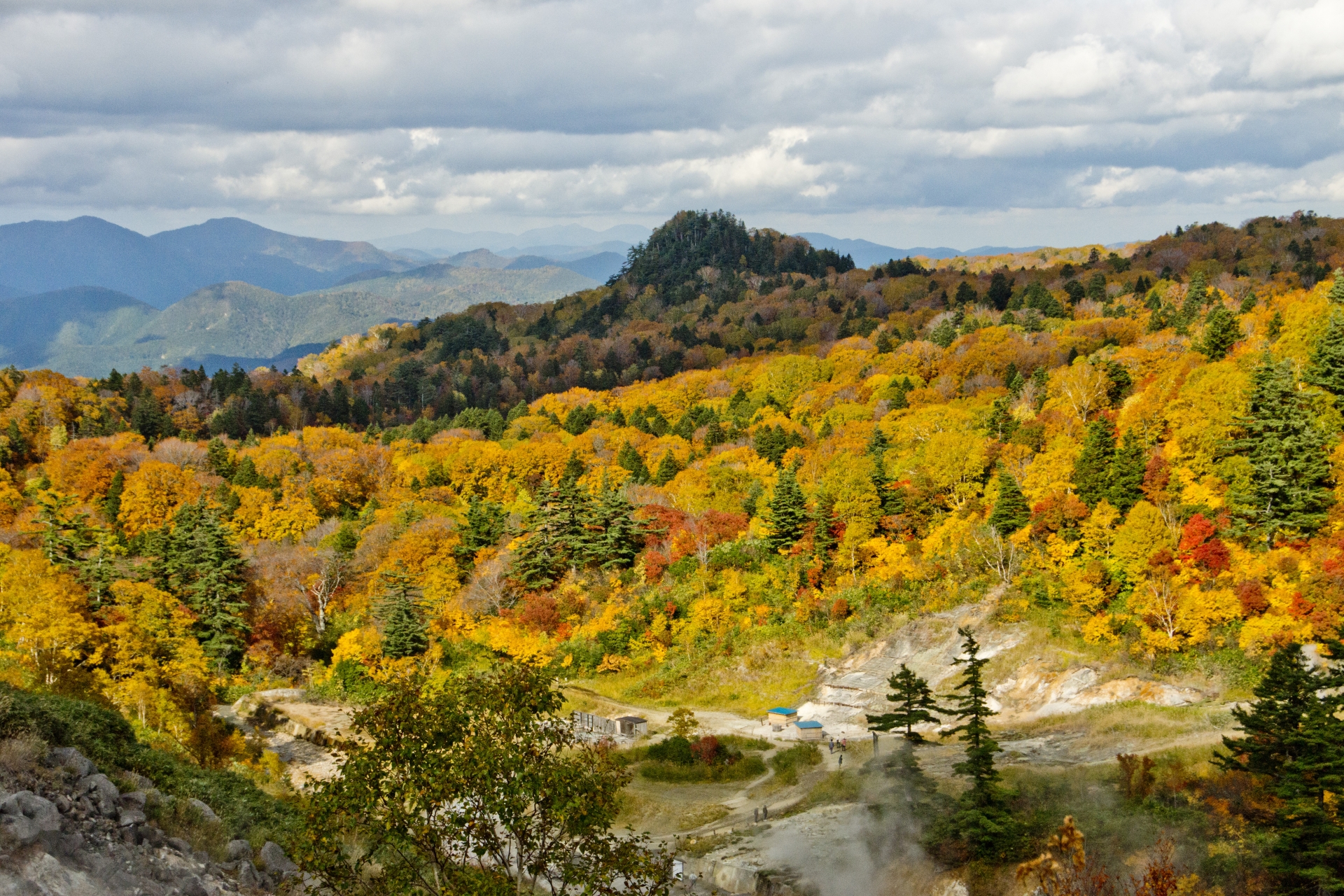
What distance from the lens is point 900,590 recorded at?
156 feet

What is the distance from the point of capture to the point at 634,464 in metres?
80.6

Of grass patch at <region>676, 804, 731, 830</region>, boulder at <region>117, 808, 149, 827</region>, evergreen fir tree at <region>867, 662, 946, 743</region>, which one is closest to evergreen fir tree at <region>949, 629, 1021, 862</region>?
evergreen fir tree at <region>867, 662, 946, 743</region>

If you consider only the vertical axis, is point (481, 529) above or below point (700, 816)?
above

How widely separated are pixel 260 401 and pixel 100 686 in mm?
93764

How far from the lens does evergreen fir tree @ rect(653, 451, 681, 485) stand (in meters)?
76.6

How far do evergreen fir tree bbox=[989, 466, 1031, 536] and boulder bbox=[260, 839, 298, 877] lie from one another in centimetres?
3582

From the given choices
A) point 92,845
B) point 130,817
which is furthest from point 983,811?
point 92,845

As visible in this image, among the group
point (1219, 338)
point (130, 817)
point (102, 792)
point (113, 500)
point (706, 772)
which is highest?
point (1219, 338)

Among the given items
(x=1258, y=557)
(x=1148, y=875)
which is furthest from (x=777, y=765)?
(x=1258, y=557)

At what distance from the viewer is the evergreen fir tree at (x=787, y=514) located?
53781mm

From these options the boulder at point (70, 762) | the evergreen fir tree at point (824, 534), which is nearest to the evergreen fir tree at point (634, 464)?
the evergreen fir tree at point (824, 534)

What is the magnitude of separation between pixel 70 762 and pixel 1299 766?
2507 centimetres

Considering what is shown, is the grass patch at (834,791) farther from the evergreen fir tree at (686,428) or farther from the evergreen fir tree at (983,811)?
the evergreen fir tree at (686,428)

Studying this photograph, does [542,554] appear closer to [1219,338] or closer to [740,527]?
[740,527]
